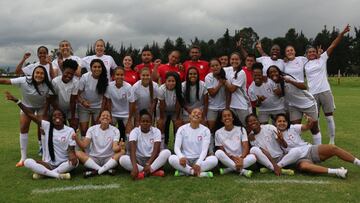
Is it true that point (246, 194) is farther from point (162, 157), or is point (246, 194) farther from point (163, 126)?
point (163, 126)

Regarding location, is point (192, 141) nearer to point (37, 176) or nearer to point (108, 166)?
point (108, 166)

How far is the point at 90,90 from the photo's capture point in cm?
841

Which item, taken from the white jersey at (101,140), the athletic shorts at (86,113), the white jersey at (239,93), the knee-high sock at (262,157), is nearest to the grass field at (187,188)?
the knee-high sock at (262,157)

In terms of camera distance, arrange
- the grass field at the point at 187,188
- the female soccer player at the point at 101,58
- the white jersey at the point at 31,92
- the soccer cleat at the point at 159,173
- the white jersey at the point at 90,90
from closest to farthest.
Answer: the grass field at the point at 187,188, the soccer cleat at the point at 159,173, the white jersey at the point at 31,92, the white jersey at the point at 90,90, the female soccer player at the point at 101,58

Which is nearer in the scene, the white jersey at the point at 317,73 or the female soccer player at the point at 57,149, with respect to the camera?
the female soccer player at the point at 57,149

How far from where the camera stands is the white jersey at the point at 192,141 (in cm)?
746

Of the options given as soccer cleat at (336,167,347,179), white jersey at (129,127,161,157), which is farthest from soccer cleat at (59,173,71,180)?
soccer cleat at (336,167,347,179)

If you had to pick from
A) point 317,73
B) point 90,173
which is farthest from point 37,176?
point 317,73

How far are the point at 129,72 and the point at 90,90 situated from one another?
146 centimetres

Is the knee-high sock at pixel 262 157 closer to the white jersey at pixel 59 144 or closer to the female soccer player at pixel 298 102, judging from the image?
the female soccer player at pixel 298 102

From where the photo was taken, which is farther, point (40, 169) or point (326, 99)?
point (326, 99)

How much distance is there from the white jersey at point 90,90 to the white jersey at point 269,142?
3.55 metres

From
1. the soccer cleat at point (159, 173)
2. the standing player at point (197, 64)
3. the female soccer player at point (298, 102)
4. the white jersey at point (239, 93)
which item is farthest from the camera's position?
the standing player at point (197, 64)

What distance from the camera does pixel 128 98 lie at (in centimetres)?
836
